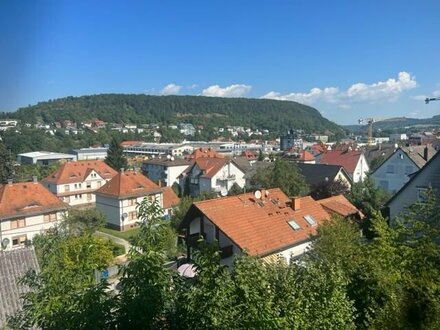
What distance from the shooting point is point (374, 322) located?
7.27 meters

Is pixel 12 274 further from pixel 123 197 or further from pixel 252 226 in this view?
pixel 123 197

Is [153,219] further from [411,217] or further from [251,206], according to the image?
[251,206]


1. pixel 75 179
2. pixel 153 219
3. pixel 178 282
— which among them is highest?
pixel 153 219

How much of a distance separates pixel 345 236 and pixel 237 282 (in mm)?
9202

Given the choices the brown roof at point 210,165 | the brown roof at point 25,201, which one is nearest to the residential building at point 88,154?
the brown roof at point 210,165

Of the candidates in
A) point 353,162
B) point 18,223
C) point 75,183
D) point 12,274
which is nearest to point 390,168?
point 353,162

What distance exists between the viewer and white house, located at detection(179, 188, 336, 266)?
17953 millimetres

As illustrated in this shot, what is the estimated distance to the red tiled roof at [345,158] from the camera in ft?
173

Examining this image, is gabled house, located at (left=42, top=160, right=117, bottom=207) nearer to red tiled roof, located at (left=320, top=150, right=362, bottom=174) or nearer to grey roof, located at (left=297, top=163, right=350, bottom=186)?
grey roof, located at (left=297, top=163, right=350, bottom=186)

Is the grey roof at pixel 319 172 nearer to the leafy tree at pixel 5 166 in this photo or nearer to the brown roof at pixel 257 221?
the brown roof at pixel 257 221

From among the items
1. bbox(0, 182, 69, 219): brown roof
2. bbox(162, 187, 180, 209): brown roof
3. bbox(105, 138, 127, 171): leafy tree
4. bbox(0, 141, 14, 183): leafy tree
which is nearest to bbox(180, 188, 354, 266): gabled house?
bbox(0, 182, 69, 219): brown roof

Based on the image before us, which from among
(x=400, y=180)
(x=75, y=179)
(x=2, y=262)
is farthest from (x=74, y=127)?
(x=2, y=262)

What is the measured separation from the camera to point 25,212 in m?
32.4

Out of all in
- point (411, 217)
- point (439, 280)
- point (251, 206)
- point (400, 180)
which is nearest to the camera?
point (439, 280)
